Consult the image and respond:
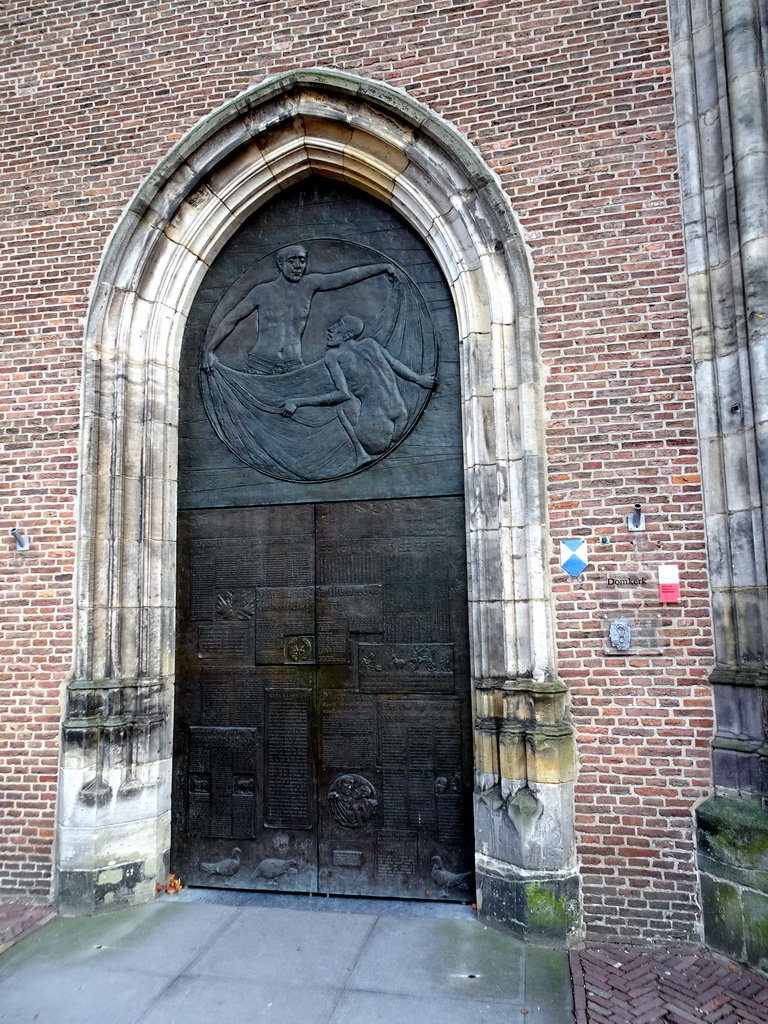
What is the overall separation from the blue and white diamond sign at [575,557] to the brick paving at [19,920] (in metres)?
4.60

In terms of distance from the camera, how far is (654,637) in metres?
4.91

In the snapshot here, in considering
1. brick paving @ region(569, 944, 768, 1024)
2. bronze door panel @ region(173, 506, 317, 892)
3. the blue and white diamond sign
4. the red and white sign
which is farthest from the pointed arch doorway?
the red and white sign

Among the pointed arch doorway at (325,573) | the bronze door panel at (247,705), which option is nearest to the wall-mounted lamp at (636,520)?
the pointed arch doorway at (325,573)

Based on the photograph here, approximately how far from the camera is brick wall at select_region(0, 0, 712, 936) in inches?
191

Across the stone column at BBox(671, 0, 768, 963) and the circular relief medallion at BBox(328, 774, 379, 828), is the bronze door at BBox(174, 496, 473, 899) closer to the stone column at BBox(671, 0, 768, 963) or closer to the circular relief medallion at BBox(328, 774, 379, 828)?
the circular relief medallion at BBox(328, 774, 379, 828)

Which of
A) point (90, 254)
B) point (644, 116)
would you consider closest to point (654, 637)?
point (644, 116)

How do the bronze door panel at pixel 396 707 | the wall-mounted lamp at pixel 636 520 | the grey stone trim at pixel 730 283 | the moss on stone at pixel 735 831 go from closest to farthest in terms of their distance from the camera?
the moss on stone at pixel 735 831
the grey stone trim at pixel 730 283
the wall-mounted lamp at pixel 636 520
the bronze door panel at pixel 396 707

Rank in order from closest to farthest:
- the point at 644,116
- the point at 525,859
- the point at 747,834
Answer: the point at 747,834 → the point at 525,859 → the point at 644,116

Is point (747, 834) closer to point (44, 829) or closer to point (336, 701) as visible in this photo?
point (336, 701)

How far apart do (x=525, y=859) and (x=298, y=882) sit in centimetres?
188

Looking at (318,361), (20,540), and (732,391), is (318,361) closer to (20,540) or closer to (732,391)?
(20,540)

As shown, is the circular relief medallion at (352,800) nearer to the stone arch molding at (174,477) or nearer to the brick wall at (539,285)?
the stone arch molding at (174,477)

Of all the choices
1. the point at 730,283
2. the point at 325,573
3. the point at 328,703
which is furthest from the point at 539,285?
the point at 328,703

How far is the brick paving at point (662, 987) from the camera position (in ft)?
12.6
